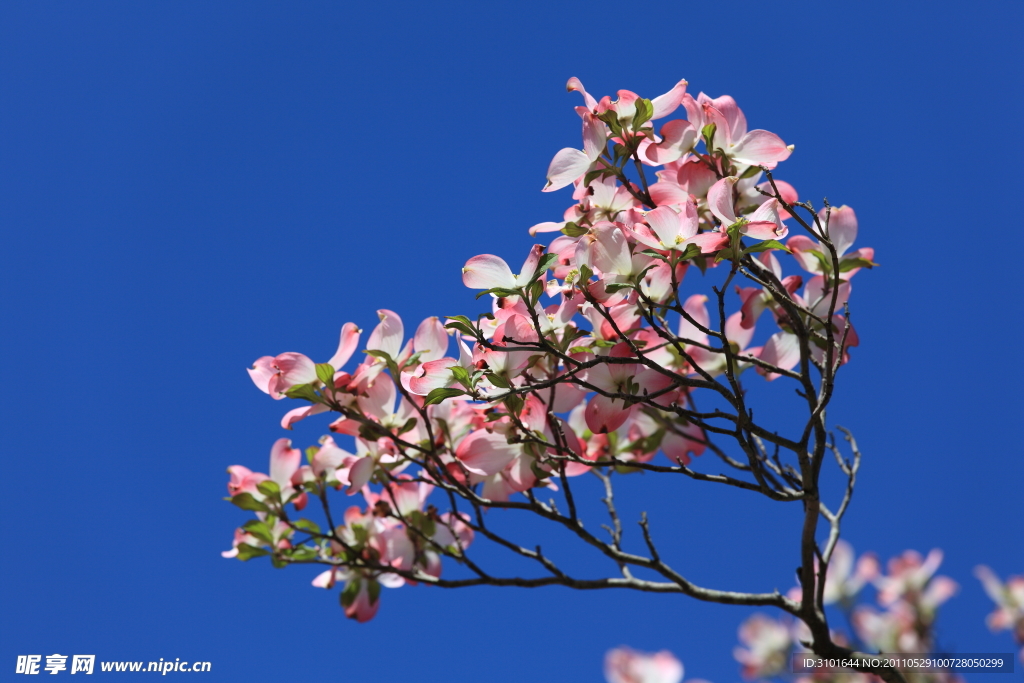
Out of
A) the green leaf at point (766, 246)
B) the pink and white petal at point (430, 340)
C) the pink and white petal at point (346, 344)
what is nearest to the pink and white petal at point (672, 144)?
the green leaf at point (766, 246)

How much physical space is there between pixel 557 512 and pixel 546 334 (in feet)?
1.21

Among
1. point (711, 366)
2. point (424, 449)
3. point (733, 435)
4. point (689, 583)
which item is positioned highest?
point (711, 366)

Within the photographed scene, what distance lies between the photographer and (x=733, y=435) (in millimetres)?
1138

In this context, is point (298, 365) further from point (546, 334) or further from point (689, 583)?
point (689, 583)

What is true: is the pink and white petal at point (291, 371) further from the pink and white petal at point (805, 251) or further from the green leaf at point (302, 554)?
the pink and white petal at point (805, 251)

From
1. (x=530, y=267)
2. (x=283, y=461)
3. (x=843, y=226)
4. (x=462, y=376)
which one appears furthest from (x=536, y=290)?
(x=283, y=461)

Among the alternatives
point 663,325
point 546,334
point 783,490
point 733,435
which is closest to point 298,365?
point 546,334

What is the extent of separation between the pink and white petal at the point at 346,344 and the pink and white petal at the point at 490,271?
0.34 metres

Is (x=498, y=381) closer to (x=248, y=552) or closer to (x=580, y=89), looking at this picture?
(x=580, y=89)

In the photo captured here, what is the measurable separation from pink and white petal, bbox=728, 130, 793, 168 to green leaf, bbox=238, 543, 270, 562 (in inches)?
47.2

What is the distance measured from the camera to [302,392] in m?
1.30

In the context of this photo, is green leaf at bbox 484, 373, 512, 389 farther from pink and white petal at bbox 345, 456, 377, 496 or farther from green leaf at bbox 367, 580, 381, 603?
green leaf at bbox 367, 580, 381, 603

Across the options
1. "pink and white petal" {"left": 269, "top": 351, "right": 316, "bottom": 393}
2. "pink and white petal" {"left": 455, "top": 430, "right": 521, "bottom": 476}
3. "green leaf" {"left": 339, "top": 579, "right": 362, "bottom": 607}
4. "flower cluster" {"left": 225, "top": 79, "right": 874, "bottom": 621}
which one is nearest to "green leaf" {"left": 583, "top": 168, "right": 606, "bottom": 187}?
"flower cluster" {"left": 225, "top": 79, "right": 874, "bottom": 621}

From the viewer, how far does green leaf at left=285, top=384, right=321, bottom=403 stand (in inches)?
51.0
